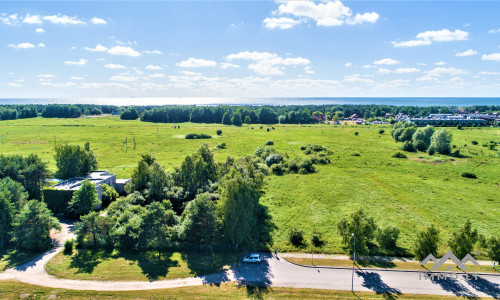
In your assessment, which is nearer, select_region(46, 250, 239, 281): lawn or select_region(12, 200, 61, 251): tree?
select_region(46, 250, 239, 281): lawn

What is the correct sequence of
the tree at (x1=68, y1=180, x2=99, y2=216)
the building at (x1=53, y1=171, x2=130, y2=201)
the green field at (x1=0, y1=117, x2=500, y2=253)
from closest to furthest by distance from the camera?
the tree at (x1=68, y1=180, x2=99, y2=216) < the green field at (x1=0, y1=117, x2=500, y2=253) < the building at (x1=53, y1=171, x2=130, y2=201)

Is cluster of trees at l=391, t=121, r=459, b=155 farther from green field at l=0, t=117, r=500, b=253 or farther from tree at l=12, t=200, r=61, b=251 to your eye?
tree at l=12, t=200, r=61, b=251

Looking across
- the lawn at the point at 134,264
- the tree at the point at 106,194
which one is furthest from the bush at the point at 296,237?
the tree at the point at 106,194

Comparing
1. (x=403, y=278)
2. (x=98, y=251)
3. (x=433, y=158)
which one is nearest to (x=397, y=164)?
(x=433, y=158)

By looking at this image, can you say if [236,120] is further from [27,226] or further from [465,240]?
[465,240]

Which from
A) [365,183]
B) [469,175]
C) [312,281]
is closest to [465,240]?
[312,281]

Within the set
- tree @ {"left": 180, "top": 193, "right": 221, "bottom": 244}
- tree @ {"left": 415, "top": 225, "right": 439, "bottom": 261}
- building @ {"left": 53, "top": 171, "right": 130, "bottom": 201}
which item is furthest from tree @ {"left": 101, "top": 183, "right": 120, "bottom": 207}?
tree @ {"left": 415, "top": 225, "right": 439, "bottom": 261}
